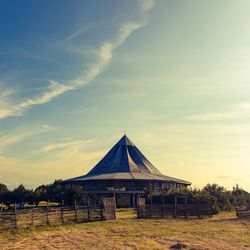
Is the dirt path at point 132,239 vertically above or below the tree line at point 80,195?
below

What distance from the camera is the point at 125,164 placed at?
82500 millimetres

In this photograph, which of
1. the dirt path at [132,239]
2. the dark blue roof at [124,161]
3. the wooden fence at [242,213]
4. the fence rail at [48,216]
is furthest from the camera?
the dark blue roof at [124,161]

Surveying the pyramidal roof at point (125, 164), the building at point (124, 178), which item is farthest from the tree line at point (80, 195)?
the pyramidal roof at point (125, 164)

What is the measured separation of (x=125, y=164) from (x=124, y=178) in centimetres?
1349

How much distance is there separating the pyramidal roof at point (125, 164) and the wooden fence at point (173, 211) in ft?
104

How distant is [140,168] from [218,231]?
54826mm

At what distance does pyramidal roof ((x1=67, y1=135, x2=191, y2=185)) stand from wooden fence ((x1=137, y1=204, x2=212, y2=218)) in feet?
104

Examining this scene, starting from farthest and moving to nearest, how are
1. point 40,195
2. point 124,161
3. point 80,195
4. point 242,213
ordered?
point 124,161 < point 40,195 < point 80,195 < point 242,213

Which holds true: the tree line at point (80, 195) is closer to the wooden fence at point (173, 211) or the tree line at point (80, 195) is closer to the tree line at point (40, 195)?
the tree line at point (40, 195)

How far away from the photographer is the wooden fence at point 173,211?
41.8 metres

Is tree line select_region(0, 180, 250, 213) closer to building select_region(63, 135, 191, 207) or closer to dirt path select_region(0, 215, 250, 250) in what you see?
building select_region(63, 135, 191, 207)

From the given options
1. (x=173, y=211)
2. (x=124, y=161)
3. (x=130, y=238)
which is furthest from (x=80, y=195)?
(x=130, y=238)

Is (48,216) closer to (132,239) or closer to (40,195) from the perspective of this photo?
(132,239)

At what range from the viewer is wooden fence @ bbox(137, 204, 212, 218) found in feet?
137
